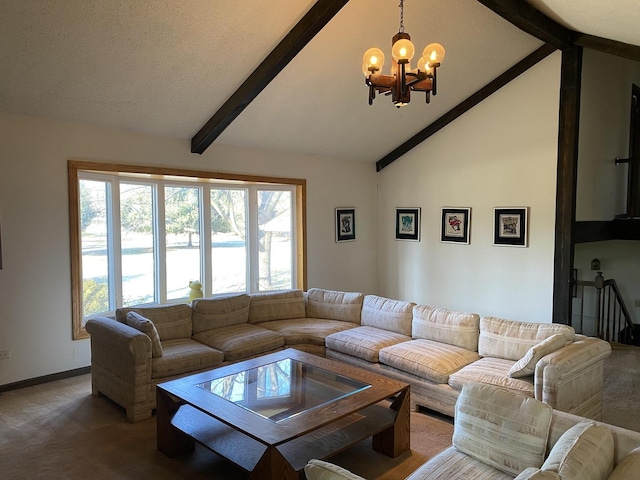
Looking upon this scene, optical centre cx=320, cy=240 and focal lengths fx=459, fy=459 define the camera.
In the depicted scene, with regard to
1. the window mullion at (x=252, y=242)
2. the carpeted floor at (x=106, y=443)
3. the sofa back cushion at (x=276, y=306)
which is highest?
the window mullion at (x=252, y=242)

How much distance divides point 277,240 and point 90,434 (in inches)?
137

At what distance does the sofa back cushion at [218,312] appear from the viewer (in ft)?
15.0

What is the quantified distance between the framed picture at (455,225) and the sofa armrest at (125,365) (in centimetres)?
423

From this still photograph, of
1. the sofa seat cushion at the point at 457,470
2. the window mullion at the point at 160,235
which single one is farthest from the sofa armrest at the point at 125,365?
the sofa seat cushion at the point at 457,470

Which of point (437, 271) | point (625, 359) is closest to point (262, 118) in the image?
point (437, 271)

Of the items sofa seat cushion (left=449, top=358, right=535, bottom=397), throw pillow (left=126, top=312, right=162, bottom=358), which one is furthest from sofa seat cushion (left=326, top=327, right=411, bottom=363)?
throw pillow (left=126, top=312, right=162, bottom=358)

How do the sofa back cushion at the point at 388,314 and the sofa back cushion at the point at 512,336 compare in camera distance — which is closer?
the sofa back cushion at the point at 512,336

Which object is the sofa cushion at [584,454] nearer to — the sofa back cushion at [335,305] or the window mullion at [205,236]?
the sofa back cushion at [335,305]

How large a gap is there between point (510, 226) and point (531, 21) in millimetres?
2370

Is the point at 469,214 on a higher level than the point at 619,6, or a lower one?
lower

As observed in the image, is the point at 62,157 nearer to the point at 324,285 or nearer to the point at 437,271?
the point at 324,285

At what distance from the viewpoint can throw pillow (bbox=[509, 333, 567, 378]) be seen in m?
3.15

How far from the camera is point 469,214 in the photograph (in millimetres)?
6102

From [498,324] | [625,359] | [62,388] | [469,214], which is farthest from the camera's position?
[469,214]
